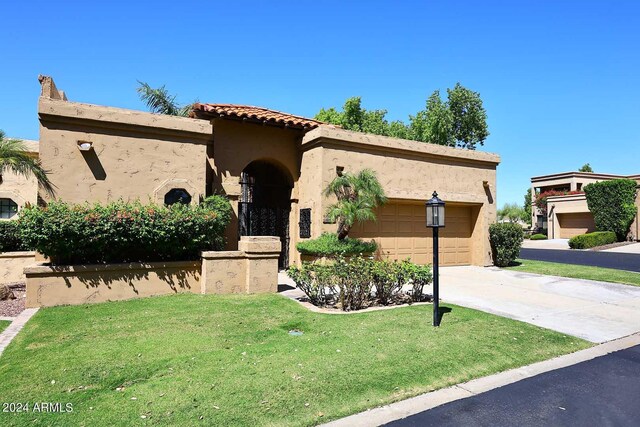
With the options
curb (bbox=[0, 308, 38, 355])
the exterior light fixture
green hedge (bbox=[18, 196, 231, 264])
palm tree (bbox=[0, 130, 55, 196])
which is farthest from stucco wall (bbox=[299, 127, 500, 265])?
A: curb (bbox=[0, 308, 38, 355])

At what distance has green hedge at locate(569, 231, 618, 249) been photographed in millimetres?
28367

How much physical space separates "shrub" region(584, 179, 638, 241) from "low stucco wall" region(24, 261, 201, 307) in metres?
32.7

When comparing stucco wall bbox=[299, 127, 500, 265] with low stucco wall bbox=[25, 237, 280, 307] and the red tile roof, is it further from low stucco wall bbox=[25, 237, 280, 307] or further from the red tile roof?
low stucco wall bbox=[25, 237, 280, 307]

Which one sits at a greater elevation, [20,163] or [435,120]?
[435,120]

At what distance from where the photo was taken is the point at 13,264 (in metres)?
12.4

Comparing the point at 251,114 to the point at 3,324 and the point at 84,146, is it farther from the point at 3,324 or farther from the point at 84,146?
the point at 3,324

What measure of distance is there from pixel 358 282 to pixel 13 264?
1144cm

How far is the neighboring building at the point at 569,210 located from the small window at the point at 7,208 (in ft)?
130

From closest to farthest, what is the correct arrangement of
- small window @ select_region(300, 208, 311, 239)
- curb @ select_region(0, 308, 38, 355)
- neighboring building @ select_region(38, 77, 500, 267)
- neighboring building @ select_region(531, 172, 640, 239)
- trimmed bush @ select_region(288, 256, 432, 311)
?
curb @ select_region(0, 308, 38, 355), trimmed bush @ select_region(288, 256, 432, 311), neighboring building @ select_region(38, 77, 500, 267), small window @ select_region(300, 208, 311, 239), neighboring building @ select_region(531, 172, 640, 239)

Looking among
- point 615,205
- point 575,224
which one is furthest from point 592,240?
Answer: point 575,224

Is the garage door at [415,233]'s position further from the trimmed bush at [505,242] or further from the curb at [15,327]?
the curb at [15,327]

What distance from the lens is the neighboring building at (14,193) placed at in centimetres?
1723

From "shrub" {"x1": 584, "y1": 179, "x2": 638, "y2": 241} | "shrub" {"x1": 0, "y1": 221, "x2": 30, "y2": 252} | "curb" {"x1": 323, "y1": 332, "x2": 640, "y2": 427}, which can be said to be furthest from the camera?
"shrub" {"x1": 584, "y1": 179, "x2": 638, "y2": 241}

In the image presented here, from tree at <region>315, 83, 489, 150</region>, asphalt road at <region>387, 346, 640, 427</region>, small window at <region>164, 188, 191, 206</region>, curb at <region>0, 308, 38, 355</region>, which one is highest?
tree at <region>315, 83, 489, 150</region>
